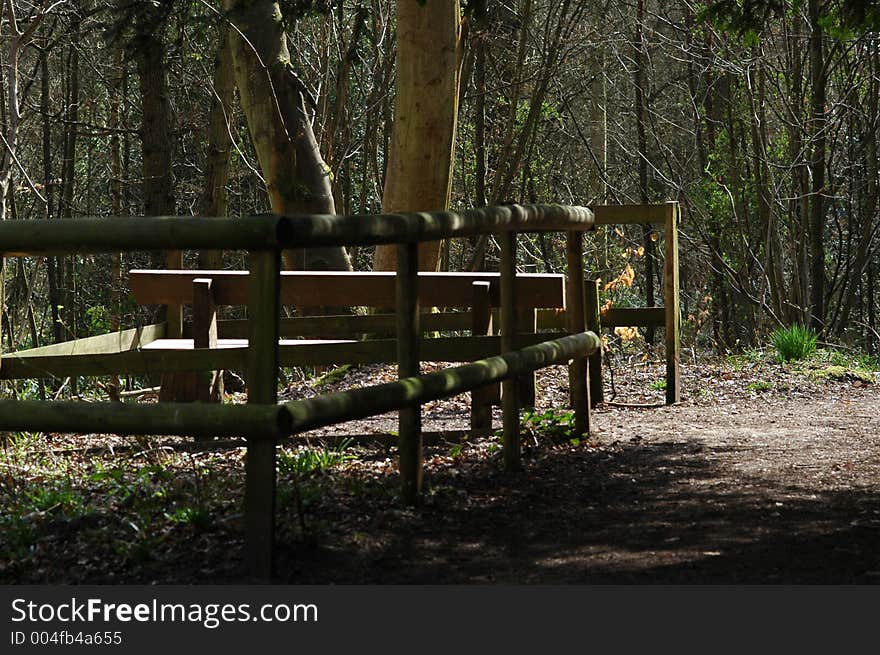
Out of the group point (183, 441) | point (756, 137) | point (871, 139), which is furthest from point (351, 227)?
point (871, 139)

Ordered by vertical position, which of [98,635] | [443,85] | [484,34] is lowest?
[98,635]

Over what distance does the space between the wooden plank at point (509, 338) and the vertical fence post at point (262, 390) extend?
1808 millimetres

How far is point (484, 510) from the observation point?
490 cm

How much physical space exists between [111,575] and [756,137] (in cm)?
1347

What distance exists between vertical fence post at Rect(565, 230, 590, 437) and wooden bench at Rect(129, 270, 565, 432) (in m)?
0.43

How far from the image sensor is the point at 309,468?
5367 mm

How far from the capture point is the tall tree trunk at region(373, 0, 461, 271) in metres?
9.80

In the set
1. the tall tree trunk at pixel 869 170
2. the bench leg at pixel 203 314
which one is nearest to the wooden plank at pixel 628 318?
the bench leg at pixel 203 314

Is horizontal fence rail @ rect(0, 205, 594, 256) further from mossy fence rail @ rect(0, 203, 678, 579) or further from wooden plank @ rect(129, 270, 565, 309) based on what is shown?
wooden plank @ rect(129, 270, 565, 309)

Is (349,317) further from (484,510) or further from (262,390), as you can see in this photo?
(262,390)

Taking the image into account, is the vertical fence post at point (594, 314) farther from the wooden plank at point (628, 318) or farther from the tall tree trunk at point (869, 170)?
the tall tree trunk at point (869, 170)

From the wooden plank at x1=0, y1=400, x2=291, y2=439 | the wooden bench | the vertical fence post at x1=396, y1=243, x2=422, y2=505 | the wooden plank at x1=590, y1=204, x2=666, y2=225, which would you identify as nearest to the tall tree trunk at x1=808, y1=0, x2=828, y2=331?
the wooden plank at x1=590, y1=204, x2=666, y2=225

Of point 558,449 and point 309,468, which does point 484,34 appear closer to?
point 558,449

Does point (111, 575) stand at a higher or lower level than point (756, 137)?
lower
